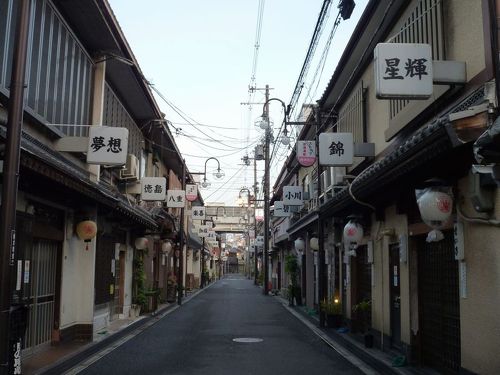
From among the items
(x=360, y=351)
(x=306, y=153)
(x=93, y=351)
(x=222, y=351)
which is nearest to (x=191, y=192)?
(x=306, y=153)

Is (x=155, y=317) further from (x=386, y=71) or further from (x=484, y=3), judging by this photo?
(x=484, y=3)

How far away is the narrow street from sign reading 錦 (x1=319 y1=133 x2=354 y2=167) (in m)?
4.94

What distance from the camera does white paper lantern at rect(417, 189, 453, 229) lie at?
7.96m

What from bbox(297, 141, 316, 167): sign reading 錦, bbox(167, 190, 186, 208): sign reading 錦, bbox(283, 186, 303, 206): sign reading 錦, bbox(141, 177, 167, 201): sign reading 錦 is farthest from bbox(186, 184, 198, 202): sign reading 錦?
bbox(297, 141, 316, 167): sign reading 錦

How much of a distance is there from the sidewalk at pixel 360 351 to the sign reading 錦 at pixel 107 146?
7.26m

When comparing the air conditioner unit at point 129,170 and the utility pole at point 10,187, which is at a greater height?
the air conditioner unit at point 129,170

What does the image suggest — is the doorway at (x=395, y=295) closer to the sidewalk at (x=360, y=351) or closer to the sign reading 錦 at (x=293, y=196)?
the sidewalk at (x=360, y=351)

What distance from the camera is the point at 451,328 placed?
9484 mm

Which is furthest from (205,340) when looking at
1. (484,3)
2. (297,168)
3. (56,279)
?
(297,168)

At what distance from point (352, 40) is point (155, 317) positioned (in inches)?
541

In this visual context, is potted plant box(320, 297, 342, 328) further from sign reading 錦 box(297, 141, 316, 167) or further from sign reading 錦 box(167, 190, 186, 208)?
sign reading 錦 box(167, 190, 186, 208)

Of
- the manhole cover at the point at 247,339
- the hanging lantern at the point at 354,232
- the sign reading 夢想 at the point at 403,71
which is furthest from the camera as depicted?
the manhole cover at the point at 247,339

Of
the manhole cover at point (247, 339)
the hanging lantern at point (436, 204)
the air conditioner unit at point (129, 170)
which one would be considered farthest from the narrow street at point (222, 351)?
the air conditioner unit at point (129, 170)

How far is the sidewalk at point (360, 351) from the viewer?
412 inches
